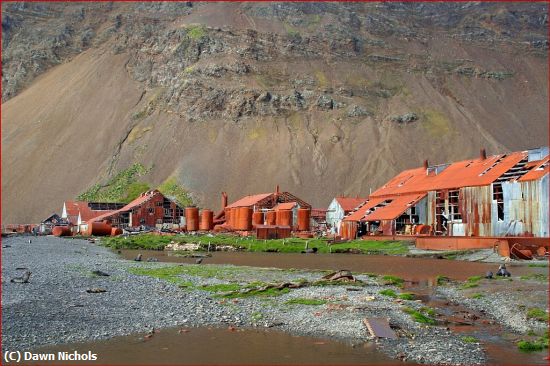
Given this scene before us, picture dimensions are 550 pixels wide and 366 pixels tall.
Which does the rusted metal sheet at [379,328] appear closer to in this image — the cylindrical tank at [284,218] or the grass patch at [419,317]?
the grass patch at [419,317]

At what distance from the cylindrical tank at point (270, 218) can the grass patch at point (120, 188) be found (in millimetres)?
29502

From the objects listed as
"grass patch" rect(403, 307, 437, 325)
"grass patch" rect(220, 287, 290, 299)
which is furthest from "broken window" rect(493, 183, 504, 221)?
"grass patch" rect(403, 307, 437, 325)

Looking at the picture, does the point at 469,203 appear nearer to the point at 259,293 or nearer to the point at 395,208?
the point at 395,208

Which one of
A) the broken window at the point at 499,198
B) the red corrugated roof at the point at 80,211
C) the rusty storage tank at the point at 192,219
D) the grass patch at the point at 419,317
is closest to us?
the grass patch at the point at 419,317

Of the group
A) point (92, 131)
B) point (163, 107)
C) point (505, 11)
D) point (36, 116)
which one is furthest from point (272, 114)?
point (505, 11)

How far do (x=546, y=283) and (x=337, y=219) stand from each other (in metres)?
44.7

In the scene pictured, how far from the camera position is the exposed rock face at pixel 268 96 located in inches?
3846

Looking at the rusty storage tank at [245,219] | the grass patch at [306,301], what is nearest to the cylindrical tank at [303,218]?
Result: the rusty storage tank at [245,219]

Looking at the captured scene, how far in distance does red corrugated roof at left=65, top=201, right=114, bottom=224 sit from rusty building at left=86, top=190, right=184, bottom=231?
1753 millimetres

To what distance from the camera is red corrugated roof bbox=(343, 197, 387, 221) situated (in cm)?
5904

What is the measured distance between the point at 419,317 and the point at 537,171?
31.2 metres

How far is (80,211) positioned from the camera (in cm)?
8338

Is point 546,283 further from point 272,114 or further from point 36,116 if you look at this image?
point 36,116

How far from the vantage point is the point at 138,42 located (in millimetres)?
132250
